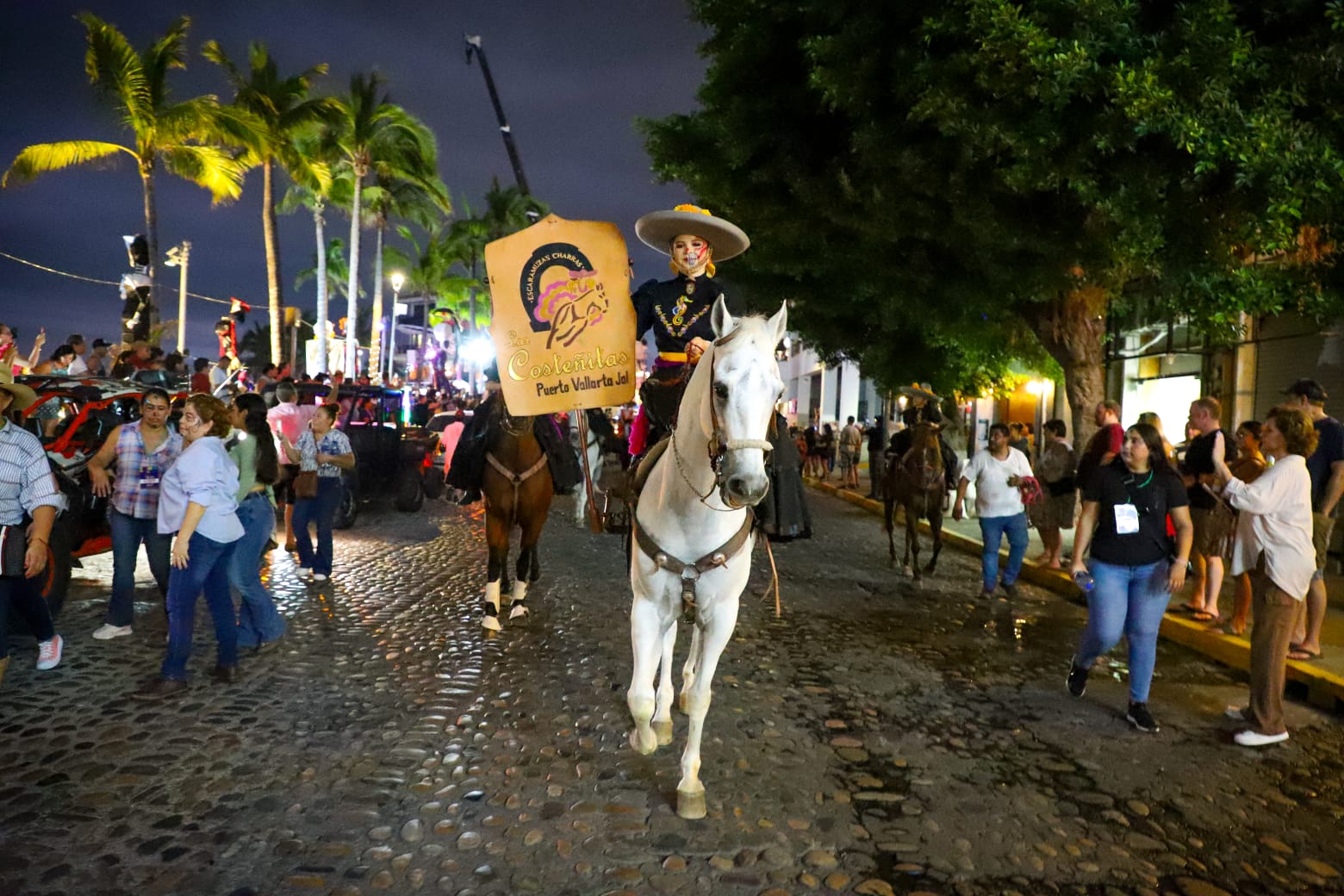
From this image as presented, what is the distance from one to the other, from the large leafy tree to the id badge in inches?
157

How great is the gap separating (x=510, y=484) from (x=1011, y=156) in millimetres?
6465

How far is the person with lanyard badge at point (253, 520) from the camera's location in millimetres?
6379

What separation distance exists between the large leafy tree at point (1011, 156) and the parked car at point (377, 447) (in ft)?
21.1

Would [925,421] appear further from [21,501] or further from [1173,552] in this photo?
[21,501]

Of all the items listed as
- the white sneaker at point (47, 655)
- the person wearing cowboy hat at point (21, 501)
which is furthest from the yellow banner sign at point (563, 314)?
the white sneaker at point (47, 655)

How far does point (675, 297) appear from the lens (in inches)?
208

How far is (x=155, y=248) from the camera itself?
2083 centimetres

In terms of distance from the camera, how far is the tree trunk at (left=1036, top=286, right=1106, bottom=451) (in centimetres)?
1205

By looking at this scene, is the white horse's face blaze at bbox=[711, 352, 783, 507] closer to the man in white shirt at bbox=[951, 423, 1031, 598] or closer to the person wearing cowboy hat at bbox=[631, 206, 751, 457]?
the person wearing cowboy hat at bbox=[631, 206, 751, 457]

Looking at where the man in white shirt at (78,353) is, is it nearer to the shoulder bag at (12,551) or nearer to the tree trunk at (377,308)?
the shoulder bag at (12,551)

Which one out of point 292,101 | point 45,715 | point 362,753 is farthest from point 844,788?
point 292,101

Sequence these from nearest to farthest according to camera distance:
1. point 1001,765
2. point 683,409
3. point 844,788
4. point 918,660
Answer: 1. point 683,409
2. point 844,788
3. point 1001,765
4. point 918,660

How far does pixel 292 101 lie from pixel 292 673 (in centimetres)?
2506

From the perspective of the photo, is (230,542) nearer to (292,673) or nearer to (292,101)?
(292,673)
